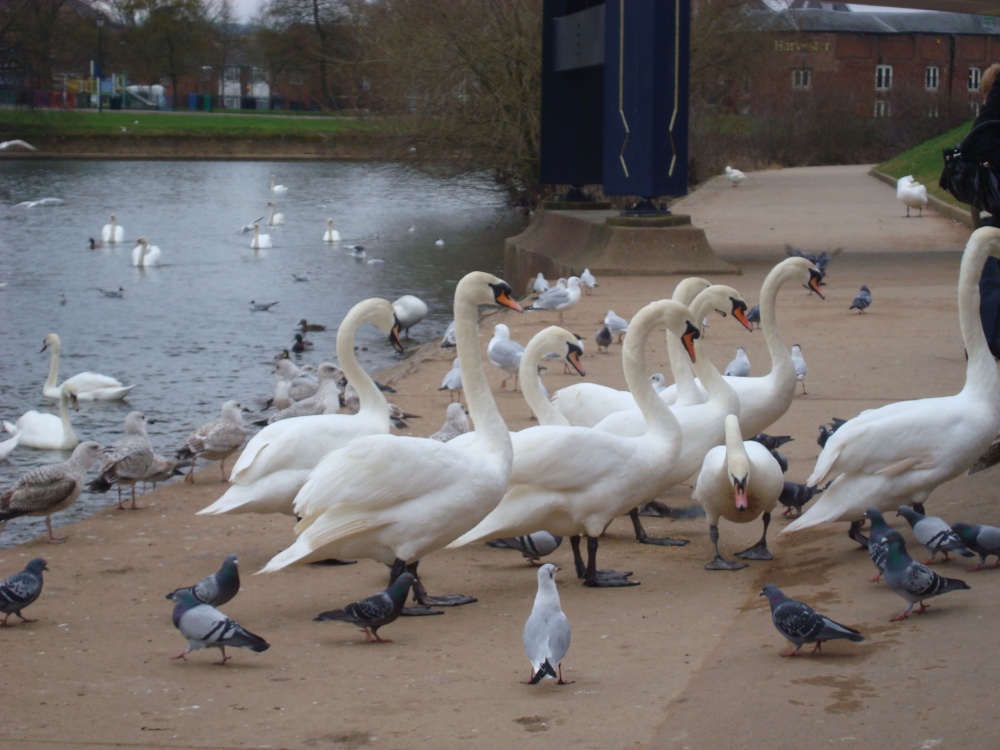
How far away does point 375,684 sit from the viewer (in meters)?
5.01

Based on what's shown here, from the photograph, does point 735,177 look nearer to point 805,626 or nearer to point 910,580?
point 910,580

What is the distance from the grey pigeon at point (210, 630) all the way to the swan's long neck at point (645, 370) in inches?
97.4

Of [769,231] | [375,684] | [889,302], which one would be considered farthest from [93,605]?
[769,231]

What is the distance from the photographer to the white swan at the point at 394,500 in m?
5.98

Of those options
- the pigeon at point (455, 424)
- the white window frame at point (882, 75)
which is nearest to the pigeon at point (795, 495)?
the pigeon at point (455, 424)

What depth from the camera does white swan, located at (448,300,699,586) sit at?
6.45m

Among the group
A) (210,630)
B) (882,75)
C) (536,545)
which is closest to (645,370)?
(536,545)

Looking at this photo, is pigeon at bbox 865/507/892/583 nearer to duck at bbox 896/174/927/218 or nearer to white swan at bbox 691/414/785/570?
white swan at bbox 691/414/785/570

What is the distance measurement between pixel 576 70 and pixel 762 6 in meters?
14.8

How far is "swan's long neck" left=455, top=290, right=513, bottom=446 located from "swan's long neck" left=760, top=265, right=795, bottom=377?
230cm

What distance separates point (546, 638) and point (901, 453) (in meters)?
2.28

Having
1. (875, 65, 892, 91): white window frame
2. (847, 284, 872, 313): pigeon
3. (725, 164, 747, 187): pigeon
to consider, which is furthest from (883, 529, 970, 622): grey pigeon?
(875, 65, 892, 91): white window frame

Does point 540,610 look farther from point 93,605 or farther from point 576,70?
point 576,70

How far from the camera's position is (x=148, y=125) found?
2795 inches
